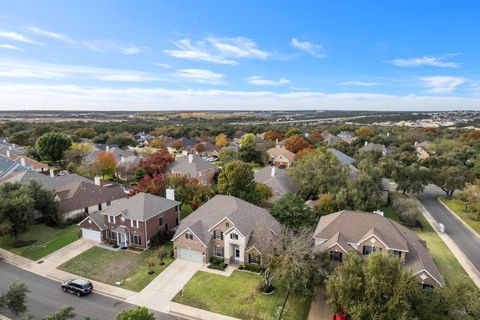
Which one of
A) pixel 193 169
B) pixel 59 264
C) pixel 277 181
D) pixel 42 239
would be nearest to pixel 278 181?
pixel 277 181

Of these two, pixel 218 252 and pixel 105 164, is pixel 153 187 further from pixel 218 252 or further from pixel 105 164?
pixel 105 164

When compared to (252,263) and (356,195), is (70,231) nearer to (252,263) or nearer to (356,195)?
(252,263)

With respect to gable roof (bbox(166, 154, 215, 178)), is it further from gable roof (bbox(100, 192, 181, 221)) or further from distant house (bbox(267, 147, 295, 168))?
distant house (bbox(267, 147, 295, 168))

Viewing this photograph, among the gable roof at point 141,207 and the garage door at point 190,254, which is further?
the gable roof at point 141,207

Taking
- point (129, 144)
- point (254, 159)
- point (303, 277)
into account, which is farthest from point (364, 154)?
point (129, 144)

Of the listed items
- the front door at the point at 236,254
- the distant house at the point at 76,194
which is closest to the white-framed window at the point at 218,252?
the front door at the point at 236,254

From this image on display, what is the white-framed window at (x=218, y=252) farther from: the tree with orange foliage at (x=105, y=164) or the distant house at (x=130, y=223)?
the tree with orange foliage at (x=105, y=164)

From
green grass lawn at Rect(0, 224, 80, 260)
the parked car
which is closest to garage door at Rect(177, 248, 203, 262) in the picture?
the parked car
